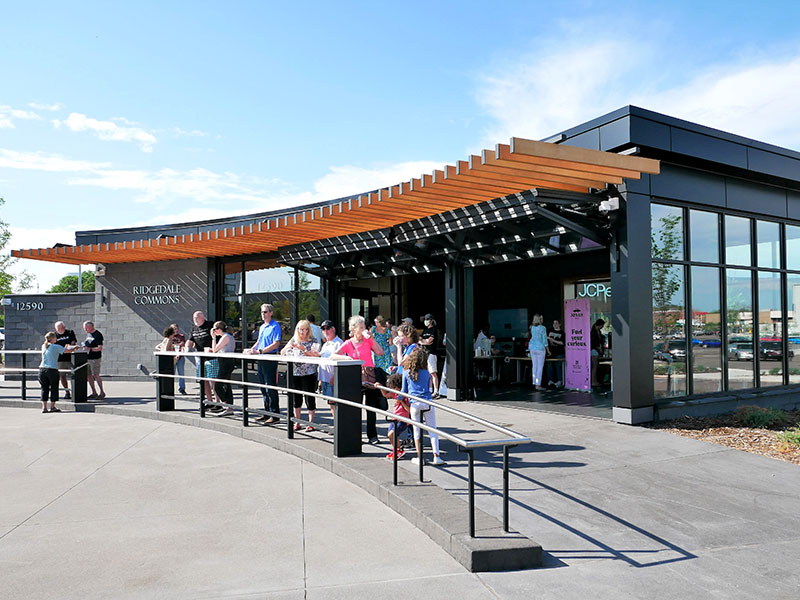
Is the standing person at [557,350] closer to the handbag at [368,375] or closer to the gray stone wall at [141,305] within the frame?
the handbag at [368,375]

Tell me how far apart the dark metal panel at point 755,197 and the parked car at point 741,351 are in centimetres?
249

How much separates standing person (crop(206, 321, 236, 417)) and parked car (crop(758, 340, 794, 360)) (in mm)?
9881

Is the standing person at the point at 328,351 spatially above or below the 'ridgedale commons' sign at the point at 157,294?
below

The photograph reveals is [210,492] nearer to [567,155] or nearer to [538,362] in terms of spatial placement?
[567,155]

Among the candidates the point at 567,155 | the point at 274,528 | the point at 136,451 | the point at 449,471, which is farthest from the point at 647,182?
the point at 136,451

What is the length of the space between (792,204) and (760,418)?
215 inches

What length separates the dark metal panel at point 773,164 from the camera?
36.6 ft

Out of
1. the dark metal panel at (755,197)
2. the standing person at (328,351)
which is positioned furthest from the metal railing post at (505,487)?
the dark metal panel at (755,197)

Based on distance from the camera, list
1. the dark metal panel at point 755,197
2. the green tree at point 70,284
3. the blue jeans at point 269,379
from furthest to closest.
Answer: the green tree at point 70,284 → the dark metal panel at point 755,197 → the blue jeans at point 269,379

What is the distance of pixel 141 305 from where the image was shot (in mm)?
17672

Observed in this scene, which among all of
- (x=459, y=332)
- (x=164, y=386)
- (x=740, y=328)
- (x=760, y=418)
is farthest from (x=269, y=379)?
(x=740, y=328)

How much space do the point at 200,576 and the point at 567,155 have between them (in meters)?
5.91

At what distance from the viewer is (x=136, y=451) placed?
8156 millimetres

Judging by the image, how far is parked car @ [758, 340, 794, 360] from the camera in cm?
1232
